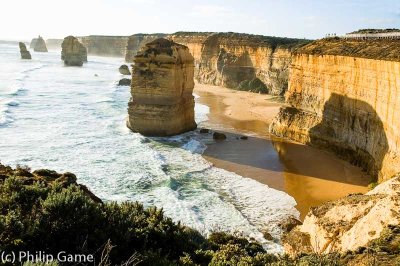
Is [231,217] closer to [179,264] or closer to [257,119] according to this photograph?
[179,264]

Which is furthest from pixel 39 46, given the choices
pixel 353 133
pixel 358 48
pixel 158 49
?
pixel 353 133

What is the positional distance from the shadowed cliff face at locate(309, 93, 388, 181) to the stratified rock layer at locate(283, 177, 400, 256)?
8.97 meters

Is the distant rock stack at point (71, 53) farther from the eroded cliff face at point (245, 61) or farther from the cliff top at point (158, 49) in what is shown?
the cliff top at point (158, 49)

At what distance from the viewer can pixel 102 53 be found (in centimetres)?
14925

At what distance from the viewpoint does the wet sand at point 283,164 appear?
61.8 ft

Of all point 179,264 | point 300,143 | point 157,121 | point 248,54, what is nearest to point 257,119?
point 300,143

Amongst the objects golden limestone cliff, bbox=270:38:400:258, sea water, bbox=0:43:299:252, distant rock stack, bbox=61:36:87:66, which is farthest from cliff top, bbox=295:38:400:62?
distant rock stack, bbox=61:36:87:66

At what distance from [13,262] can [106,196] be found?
35.1 ft

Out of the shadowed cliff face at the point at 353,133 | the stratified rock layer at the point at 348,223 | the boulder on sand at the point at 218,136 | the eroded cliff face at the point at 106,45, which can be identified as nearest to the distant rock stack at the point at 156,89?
the boulder on sand at the point at 218,136

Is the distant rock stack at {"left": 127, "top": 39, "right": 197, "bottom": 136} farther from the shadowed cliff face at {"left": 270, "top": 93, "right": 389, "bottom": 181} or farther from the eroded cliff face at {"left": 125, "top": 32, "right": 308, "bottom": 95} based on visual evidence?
the eroded cliff face at {"left": 125, "top": 32, "right": 308, "bottom": 95}

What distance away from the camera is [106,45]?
147m

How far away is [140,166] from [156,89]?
833 centimetres

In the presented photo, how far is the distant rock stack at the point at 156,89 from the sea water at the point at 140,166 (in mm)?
1089
